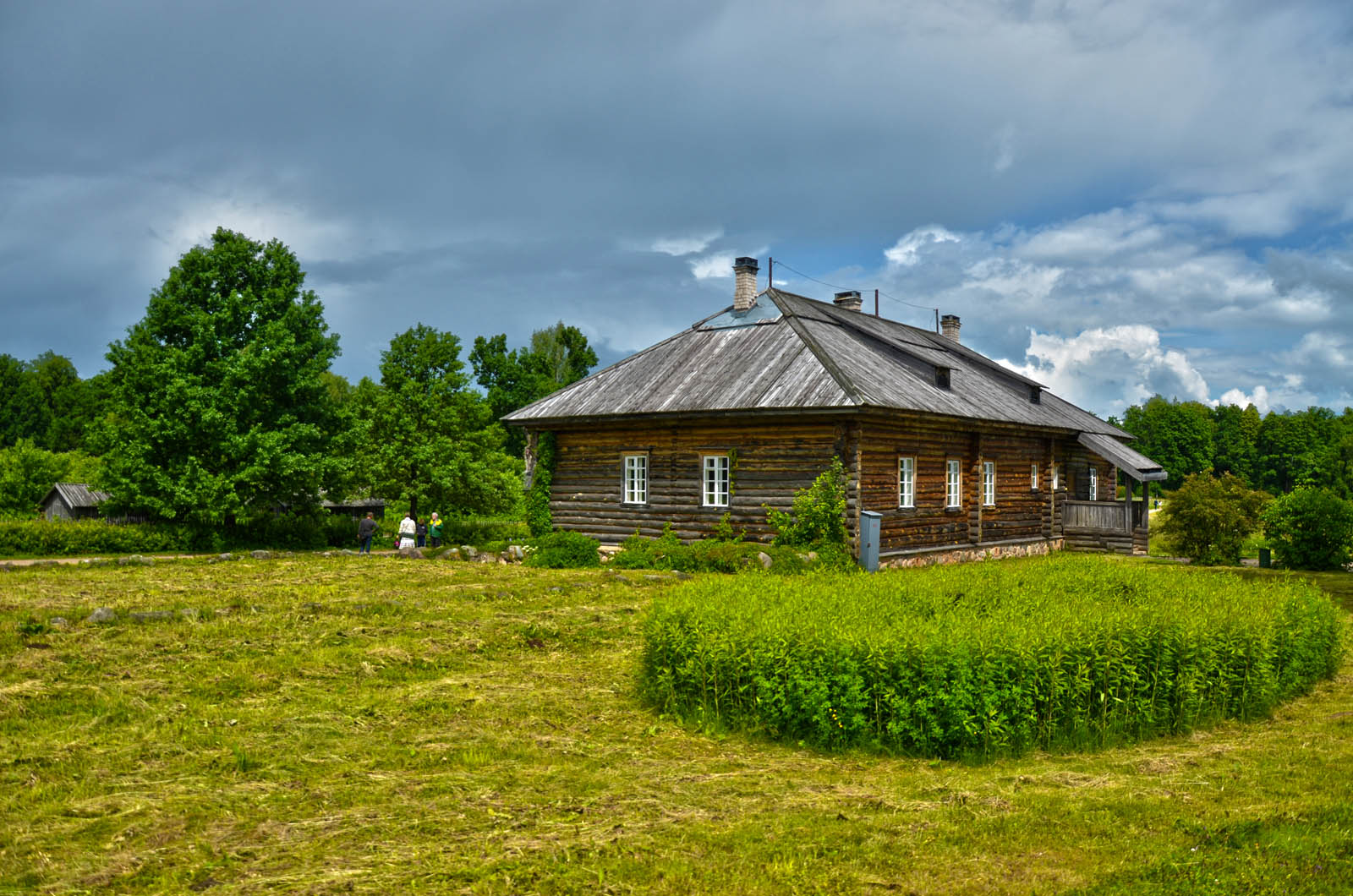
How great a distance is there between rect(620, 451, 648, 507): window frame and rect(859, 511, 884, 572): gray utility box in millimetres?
6132

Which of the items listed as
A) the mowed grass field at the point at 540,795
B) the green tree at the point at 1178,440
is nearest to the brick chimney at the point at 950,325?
the mowed grass field at the point at 540,795

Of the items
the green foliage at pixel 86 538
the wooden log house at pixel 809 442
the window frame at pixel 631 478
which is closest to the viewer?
the wooden log house at pixel 809 442

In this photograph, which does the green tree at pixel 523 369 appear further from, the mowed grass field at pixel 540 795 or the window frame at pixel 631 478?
the mowed grass field at pixel 540 795

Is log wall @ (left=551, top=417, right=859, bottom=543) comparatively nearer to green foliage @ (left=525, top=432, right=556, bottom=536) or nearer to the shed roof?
green foliage @ (left=525, top=432, right=556, bottom=536)

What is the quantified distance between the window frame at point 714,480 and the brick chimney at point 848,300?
14.7m

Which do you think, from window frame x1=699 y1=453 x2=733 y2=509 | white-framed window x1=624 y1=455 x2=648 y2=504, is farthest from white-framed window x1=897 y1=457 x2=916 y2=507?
white-framed window x1=624 y1=455 x2=648 y2=504

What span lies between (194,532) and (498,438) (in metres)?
12.6

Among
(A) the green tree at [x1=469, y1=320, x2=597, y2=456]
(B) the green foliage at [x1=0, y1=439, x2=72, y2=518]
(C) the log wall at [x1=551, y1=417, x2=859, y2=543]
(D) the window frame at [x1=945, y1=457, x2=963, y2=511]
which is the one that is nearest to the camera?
(C) the log wall at [x1=551, y1=417, x2=859, y2=543]

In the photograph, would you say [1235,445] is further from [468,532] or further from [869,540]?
[869,540]

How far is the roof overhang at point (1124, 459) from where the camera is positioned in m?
31.1

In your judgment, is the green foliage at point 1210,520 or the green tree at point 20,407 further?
the green tree at point 20,407

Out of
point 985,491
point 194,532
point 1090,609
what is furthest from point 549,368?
point 1090,609

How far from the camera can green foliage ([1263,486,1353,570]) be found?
26594 mm

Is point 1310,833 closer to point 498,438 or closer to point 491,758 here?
point 491,758
